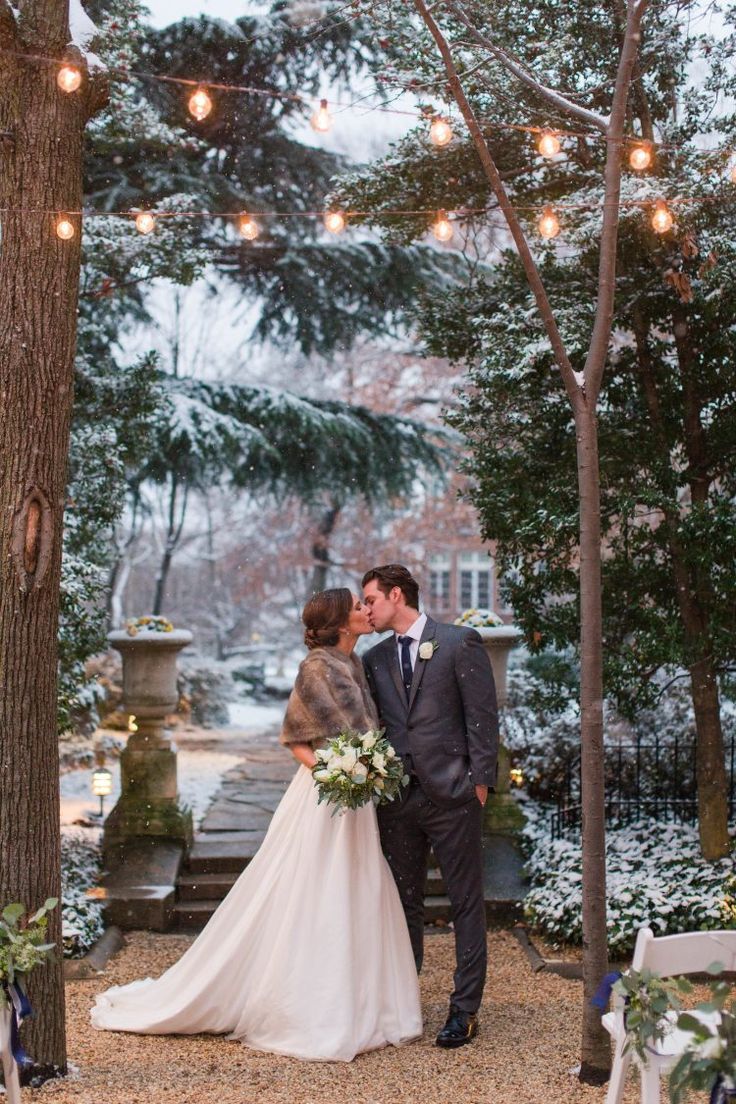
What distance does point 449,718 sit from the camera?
15.4 feet

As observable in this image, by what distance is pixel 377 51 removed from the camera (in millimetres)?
9070

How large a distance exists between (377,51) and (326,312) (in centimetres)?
407

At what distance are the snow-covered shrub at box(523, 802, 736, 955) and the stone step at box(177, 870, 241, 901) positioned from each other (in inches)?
76.6

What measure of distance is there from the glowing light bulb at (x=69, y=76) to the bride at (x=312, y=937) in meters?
2.24

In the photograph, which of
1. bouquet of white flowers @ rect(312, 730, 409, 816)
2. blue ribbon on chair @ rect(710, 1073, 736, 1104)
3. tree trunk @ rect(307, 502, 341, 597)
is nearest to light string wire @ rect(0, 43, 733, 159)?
bouquet of white flowers @ rect(312, 730, 409, 816)

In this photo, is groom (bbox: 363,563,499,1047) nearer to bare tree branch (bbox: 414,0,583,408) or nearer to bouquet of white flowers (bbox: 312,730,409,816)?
bouquet of white flowers (bbox: 312,730,409,816)

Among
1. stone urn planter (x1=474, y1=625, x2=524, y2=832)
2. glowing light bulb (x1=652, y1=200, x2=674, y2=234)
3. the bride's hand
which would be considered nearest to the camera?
the bride's hand

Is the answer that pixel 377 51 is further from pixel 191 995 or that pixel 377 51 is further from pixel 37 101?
pixel 191 995

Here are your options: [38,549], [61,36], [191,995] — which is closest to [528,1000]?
[191,995]

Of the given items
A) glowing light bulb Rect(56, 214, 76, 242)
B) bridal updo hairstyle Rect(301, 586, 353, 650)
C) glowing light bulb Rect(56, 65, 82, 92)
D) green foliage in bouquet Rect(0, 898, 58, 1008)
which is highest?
glowing light bulb Rect(56, 65, 82, 92)

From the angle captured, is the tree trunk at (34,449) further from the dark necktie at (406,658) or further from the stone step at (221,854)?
the stone step at (221,854)

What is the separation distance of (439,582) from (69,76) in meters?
22.0

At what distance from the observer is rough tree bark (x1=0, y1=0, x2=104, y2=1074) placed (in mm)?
4031

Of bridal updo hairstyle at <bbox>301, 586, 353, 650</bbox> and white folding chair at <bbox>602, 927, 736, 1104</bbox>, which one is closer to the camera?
white folding chair at <bbox>602, 927, 736, 1104</bbox>
